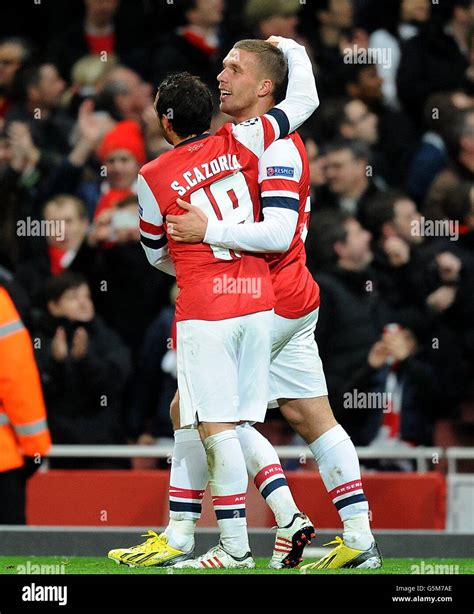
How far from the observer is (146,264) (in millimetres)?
9727

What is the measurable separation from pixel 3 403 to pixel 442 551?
2273mm

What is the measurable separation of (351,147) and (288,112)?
4.28 meters

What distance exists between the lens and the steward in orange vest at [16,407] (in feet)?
22.7

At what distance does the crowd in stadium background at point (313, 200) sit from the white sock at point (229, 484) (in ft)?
10.5

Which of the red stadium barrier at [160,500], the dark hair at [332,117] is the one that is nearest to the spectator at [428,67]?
the dark hair at [332,117]

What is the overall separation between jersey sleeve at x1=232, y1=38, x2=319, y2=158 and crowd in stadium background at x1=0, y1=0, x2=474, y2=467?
2.98m

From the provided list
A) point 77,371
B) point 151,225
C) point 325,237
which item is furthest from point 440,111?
point 151,225

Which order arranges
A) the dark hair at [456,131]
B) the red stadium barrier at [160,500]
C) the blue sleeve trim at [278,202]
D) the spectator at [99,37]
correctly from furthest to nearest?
the spectator at [99,37] < the dark hair at [456,131] < the red stadium barrier at [160,500] < the blue sleeve trim at [278,202]

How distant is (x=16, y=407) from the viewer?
6969mm

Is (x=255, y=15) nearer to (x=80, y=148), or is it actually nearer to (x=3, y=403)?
(x=80, y=148)

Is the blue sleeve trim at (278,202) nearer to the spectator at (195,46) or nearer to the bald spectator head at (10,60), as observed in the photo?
the spectator at (195,46)

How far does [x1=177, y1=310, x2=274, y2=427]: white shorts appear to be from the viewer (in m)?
5.80
